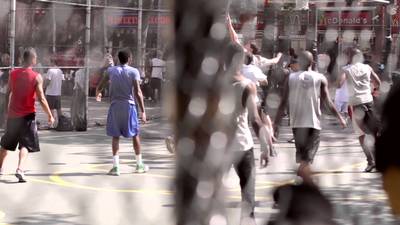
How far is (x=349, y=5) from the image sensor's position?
797 mm

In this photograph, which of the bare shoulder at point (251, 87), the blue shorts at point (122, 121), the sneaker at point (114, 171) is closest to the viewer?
the bare shoulder at point (251, 87)

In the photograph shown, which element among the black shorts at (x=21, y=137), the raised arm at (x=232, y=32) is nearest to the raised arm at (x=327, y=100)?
the raised arm at (x=232, y=32)

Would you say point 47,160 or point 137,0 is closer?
point 137,0

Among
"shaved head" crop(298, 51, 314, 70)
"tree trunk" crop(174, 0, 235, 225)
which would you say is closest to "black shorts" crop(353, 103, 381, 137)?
"shaved head" crop(298, 51, 314, 70)

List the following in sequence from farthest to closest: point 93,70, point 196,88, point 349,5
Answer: point 93,70, point 349,5, point 196,88

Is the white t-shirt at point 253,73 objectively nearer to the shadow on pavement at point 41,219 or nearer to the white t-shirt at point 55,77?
the white t-shirt at point 55,77

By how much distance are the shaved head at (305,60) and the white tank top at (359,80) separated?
69 mm

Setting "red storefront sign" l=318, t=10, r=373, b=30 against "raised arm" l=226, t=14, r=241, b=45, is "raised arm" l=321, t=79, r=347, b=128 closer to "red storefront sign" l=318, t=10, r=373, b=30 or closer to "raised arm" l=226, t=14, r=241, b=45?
"red storefront sign" l=318, t=10, r=373, b=30

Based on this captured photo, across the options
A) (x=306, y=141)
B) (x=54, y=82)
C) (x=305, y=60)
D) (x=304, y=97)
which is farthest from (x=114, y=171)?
(x=305, y=60)

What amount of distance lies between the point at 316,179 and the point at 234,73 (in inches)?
8.0

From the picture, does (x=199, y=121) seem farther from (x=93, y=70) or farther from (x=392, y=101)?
(x=93, y=70)

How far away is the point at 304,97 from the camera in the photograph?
0.92 m

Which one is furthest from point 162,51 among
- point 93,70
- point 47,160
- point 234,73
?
point 47,160

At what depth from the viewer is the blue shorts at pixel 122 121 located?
464cm
